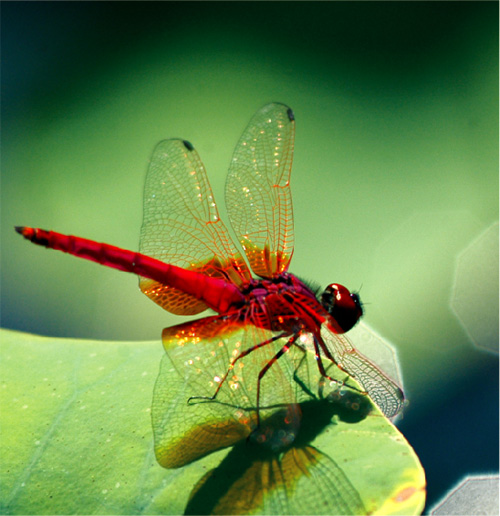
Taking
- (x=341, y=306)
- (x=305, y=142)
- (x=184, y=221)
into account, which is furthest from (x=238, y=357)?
(x=305, y=142)

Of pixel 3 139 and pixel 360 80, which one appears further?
pixel 3 139

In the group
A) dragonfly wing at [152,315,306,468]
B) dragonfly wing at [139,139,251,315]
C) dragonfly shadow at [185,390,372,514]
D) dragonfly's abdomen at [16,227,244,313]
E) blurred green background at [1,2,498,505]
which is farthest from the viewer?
blurred green background at [1,2,498,505]

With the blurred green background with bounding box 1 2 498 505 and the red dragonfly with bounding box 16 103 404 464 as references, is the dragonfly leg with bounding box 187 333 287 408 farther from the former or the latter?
the blurred green background with bounding box 1 2 498 505

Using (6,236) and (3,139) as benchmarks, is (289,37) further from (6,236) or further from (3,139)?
(6,236)

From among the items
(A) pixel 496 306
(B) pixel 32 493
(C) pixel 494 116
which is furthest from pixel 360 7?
(B) pixel 32 493

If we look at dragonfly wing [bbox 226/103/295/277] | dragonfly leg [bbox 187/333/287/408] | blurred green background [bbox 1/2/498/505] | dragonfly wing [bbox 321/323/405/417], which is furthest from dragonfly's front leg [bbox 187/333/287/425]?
blurred green background [bbox 1/2/498/505]

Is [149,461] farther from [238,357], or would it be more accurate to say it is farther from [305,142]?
[305,142]

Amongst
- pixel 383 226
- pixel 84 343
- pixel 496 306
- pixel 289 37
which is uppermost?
pixel 289 37
